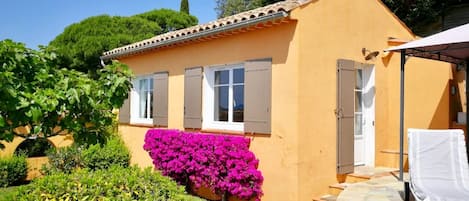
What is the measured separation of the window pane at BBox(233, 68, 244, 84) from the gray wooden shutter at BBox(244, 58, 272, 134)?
21.5 inches

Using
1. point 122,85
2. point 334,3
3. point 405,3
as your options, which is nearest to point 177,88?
point 334,3

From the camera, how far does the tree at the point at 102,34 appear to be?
22.9 metres

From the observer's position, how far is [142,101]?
1394 cm

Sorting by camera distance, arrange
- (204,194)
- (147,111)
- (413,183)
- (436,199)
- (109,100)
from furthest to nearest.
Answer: (147,111), (204,194), (413,183), (436,199), (109,100)

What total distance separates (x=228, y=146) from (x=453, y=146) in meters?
4.63

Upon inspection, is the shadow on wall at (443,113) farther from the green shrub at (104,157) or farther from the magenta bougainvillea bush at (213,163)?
the green shrub at (104,157)

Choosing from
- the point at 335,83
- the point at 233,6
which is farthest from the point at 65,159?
the point at 233,6

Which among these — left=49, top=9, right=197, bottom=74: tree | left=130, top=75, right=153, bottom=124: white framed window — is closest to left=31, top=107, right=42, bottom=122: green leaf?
left=130, top=75, right=153, bottom=124: white framed window

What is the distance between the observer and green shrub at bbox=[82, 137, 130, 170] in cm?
1360

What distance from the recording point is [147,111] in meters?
13.5

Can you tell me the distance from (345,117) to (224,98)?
3.11m

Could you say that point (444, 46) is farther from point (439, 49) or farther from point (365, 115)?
point (365, 115)

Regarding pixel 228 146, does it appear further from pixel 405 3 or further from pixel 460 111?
pixel 405 3

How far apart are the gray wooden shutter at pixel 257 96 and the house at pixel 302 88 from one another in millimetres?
23
